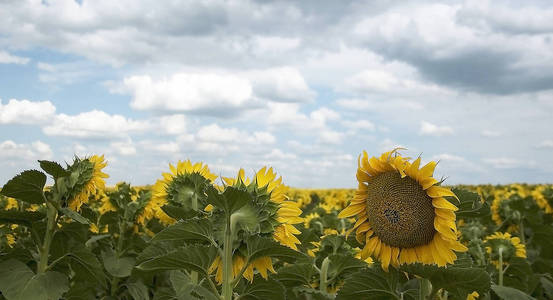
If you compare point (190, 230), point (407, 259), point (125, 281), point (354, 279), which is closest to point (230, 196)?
point (190, 230)

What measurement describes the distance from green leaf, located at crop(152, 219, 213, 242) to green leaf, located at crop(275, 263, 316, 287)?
1.12 meters

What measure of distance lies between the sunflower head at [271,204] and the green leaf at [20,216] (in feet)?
5.91

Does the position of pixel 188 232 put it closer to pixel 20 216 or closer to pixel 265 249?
pixel 265 249

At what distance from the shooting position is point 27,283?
3156mm

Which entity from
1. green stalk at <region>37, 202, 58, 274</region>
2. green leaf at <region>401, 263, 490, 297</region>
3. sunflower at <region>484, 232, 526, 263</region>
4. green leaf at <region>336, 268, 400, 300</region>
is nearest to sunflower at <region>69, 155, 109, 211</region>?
green stalk at <region>37, 202, 58, 274</region>

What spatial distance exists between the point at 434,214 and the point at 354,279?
45 centimetres

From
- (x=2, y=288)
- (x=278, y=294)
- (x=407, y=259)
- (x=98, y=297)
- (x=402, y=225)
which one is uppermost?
(x=402, y=225)

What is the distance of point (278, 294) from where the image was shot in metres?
2.15

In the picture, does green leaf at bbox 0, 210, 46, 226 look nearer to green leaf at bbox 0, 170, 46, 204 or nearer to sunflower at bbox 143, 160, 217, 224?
green leaf at bbox 0, 170, 46, 204

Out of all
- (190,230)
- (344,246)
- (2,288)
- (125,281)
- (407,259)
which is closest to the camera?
(190,230)

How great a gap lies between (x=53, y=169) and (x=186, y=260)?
1.69 metres

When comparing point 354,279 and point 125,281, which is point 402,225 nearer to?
point 354,279

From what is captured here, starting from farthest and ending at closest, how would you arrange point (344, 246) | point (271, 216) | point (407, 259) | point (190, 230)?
point (344, 246), point (407, 259), point (271, 216), point (190, 230)

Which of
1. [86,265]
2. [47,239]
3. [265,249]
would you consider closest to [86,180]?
[47,239]
